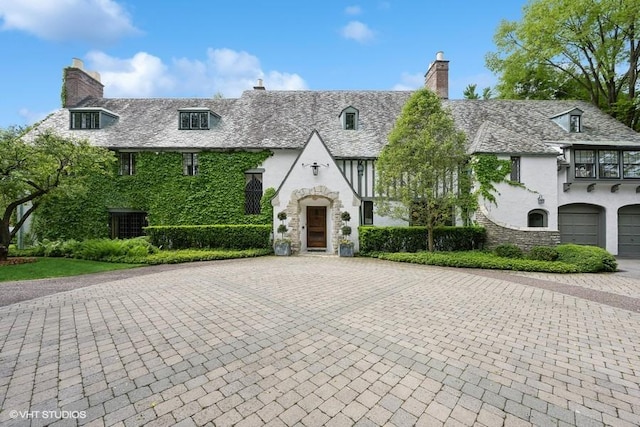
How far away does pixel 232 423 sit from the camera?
2496mm

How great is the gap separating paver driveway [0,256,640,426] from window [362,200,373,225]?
9605mm

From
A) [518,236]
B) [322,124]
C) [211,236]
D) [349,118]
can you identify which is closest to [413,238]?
[518,236]

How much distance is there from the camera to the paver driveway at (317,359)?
8.89 feet

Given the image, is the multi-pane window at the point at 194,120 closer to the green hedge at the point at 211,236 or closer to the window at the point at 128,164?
the window at the point at 128,164

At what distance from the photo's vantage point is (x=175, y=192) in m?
16.5

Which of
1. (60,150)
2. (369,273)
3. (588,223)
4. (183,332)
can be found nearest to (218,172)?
(60,150)

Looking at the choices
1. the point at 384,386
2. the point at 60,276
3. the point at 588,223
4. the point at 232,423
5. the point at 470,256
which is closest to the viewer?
the point at 232,423

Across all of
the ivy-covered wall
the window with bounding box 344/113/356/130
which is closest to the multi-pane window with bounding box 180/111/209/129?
the ivy-covered wall

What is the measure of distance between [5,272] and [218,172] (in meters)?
9.67

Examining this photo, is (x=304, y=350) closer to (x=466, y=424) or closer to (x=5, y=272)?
(x=466, y=424)

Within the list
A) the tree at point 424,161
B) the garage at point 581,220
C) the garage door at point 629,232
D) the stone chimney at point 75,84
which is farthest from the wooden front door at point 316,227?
the stone chimney at point 75,84

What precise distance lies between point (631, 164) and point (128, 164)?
99.4ft

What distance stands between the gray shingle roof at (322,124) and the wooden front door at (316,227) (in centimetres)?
358

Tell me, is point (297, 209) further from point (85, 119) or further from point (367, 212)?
point (85, 119)
